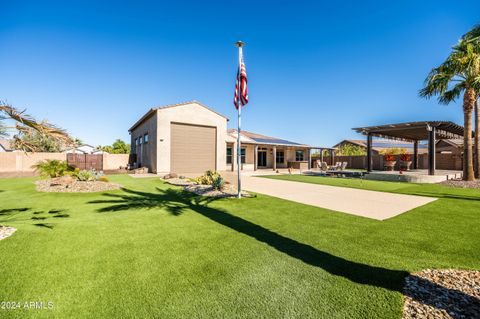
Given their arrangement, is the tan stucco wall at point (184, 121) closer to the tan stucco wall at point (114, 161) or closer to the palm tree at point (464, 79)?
the tan stucco wall at point (114, 161)

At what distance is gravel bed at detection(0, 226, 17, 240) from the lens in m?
4.38

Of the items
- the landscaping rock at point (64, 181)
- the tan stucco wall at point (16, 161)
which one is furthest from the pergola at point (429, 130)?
the tan stucco wall at point (16, 161)

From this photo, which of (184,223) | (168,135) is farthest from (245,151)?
(184,223)

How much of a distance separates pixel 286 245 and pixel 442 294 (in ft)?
7.26

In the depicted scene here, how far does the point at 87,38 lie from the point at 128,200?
1400cm

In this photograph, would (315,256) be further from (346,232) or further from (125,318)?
(125,318)

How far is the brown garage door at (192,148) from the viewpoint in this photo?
19.6 metres

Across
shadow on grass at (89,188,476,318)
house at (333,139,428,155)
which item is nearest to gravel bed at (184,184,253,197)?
shadow on grass at (89,188,476,318)

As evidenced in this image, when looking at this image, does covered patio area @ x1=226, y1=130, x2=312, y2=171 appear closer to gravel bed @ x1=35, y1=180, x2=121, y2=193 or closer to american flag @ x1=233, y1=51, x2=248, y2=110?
gravel bed @ x1=35, y1=180, x2=121, y2=193

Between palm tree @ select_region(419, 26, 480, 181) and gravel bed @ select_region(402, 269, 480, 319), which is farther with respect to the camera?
palm tree @ select_region(419, 26, 480, 181)

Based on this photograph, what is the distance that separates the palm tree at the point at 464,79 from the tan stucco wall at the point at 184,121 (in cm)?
1639

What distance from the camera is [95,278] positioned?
9.87 ft

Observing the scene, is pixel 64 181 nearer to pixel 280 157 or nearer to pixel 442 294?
pixel 442 294

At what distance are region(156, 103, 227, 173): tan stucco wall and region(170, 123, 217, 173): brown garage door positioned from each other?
451mm
